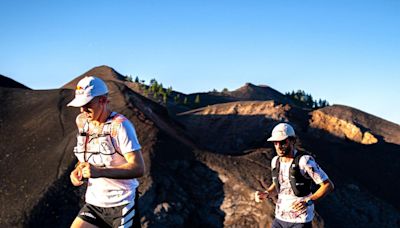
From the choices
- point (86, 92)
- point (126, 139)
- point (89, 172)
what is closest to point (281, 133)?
point (126, 139)

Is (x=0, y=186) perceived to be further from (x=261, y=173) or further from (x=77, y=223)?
(x=77, y=223)

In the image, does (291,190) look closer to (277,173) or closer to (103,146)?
(277,173)

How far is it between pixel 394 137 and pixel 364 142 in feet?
19.0

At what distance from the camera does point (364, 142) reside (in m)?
34.1

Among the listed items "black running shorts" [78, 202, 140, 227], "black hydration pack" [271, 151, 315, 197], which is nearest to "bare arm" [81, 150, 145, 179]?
"black running shorts" [78, 202, 140, 227]

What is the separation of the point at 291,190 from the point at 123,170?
2.78 m

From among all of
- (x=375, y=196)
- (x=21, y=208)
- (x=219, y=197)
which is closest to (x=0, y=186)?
(x=21, y=208)

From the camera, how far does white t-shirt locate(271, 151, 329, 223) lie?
6344 mm

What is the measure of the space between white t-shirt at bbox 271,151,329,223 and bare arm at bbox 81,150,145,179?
99.4 inches

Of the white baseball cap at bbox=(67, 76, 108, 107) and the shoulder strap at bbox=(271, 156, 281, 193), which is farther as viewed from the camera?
the shoulder strap at bbox=(271, 156, 281, 193)

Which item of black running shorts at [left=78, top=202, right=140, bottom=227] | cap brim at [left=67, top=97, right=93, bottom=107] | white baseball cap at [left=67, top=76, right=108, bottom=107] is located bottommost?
black running shorts at [left=78, top=202, right=140, bottom=227]

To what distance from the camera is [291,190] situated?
659 centimetres

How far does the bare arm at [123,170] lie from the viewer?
436 cm

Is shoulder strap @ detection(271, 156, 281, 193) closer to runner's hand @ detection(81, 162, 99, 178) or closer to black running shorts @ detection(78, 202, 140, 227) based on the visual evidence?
black running shorts @ detection(78, 202, 140, 227)
